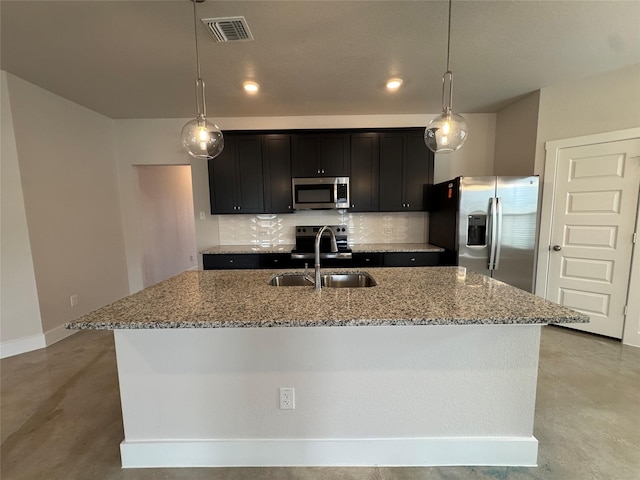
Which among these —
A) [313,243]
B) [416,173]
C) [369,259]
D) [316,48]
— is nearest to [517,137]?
[416,173]

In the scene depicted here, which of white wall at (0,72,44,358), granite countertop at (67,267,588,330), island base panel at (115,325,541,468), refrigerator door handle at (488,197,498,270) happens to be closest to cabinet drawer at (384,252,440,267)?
refrigerator door handle at (488,197,498,270)

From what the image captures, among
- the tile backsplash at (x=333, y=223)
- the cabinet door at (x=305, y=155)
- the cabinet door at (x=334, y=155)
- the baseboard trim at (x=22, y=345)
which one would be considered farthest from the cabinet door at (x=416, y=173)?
the baseboard trim at (x=22, y=345)

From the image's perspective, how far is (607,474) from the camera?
1404 mm

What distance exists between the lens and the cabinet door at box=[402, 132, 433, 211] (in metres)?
3.52

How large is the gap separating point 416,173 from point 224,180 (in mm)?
2546

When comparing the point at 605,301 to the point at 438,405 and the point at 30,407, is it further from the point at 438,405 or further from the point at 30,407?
the point at 30,407

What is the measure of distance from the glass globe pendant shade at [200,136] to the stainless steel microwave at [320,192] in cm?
179

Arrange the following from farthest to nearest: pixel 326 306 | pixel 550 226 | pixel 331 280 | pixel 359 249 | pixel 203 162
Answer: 1. pixel 203 162
2. pixel 359 249
3. pixel 550 226
4. pixel 331 280
5. pixel 326 306

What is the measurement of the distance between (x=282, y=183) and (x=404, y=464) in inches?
120

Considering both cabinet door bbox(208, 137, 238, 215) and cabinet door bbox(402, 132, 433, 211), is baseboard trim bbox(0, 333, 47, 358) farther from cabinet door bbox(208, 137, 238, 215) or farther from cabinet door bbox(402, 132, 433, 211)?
cabinet door bbox(402, 132, 433, 211)

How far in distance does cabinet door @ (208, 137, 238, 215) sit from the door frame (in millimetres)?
3747

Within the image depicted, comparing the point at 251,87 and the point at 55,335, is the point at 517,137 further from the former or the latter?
the point at 55,335

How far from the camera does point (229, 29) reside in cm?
194

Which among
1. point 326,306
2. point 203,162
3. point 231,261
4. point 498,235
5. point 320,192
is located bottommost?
point 231,261
